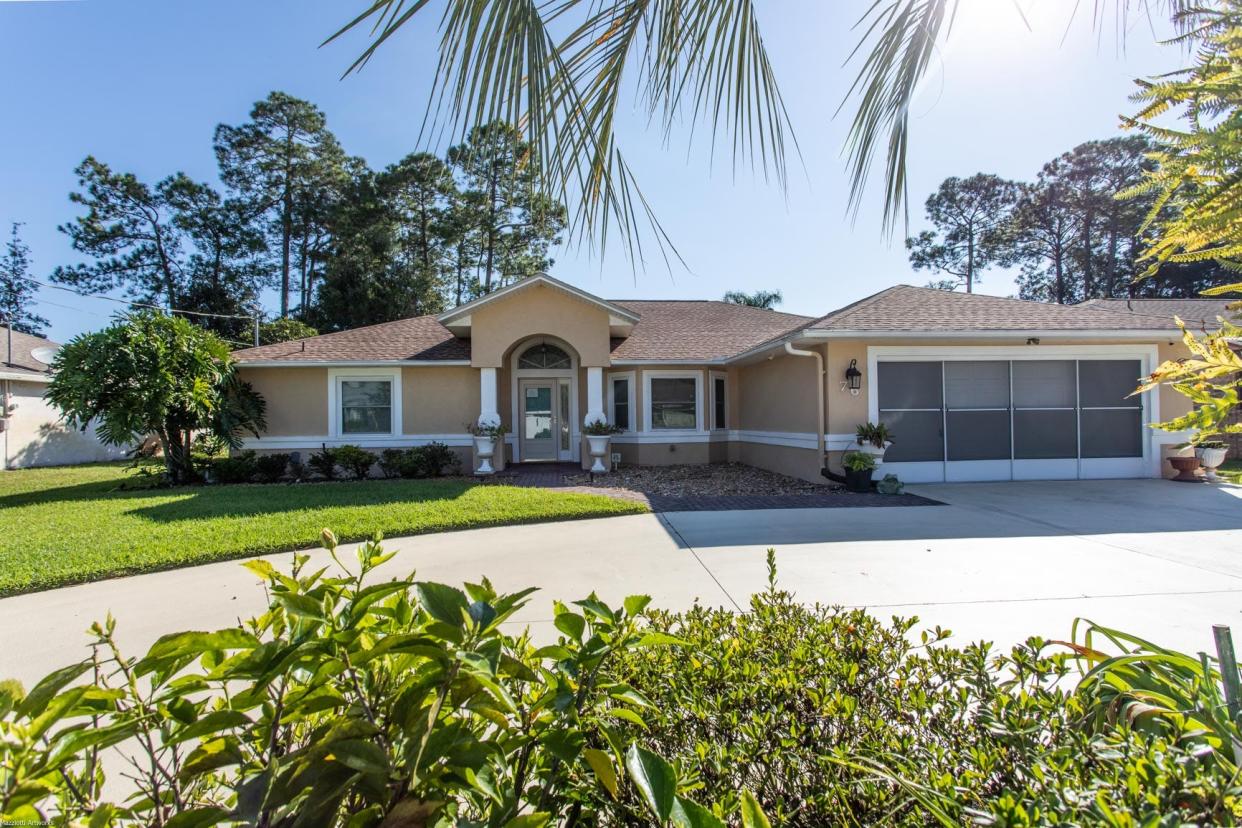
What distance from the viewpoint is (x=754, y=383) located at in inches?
551

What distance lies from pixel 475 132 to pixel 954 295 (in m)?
14.1

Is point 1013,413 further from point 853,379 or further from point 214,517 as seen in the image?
point 214,517

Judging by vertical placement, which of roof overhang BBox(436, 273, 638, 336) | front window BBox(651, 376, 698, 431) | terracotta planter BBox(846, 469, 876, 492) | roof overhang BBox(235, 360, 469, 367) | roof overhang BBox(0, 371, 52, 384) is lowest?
terracotta planter BBox(846, 469, 876, 492)

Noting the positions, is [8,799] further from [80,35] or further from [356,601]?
[80,35]

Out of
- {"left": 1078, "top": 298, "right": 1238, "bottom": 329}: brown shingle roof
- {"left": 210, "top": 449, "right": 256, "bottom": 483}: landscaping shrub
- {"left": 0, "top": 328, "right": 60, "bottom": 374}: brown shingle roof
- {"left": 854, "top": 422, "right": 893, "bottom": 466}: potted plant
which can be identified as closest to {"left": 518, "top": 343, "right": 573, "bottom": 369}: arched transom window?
{"left": 210, "top": 449, "right": 256, "bottom": 483}: landscaping shrub

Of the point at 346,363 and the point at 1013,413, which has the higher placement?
the point at 346,363

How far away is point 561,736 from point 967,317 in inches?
486

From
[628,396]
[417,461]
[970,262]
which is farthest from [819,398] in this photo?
[970,262]

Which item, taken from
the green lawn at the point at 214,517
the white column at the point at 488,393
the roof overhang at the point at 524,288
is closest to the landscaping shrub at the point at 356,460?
the green lawn at the point at 214,517

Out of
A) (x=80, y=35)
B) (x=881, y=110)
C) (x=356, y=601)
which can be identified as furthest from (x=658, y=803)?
(x=80, y=35)

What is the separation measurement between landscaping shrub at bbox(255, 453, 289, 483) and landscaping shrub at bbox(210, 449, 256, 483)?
0.37ft

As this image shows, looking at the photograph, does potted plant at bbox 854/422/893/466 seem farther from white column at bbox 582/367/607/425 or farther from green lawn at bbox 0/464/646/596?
white column at bbox 582/367/607/425

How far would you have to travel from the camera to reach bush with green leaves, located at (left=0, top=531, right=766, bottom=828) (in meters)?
0.85

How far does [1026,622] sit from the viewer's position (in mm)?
3906
